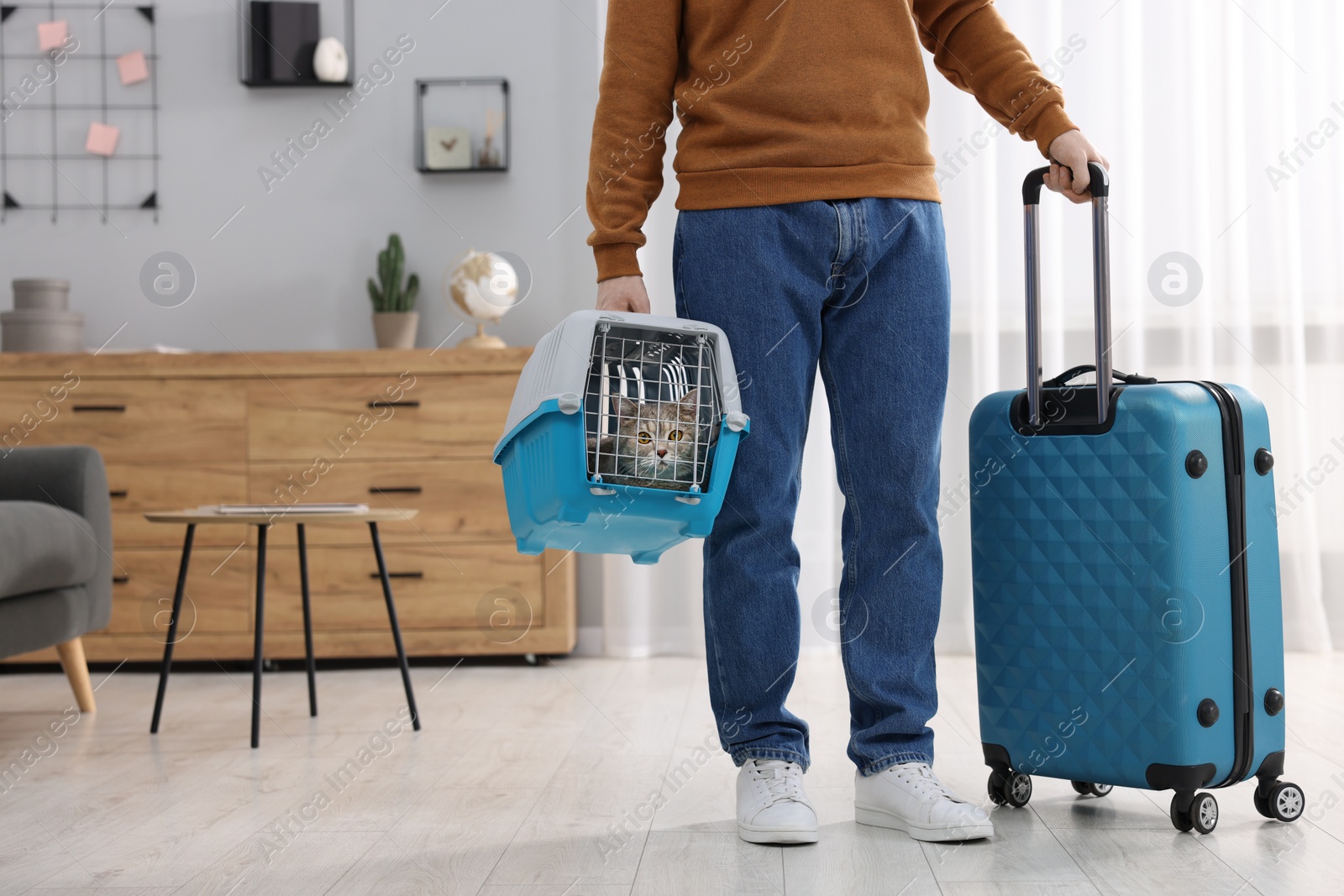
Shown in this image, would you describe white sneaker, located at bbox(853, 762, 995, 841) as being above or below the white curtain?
below

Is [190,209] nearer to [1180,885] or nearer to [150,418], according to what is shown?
[150,418]

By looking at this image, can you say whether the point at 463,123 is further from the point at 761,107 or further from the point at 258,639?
the point at 761,107

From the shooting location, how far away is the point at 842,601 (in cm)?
128

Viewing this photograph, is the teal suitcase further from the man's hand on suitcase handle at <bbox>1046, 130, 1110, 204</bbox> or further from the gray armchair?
the gray armchair

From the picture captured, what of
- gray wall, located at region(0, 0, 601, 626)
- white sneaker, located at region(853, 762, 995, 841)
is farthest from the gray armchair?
white sneaker, located at region(853, 762, 995, 841)

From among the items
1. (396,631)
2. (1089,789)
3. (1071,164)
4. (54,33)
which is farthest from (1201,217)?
(54,33)

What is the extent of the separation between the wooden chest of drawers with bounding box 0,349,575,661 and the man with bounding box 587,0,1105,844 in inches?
53.6

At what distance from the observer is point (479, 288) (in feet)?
8.89

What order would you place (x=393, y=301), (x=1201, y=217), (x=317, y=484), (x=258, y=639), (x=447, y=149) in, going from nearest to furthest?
1. (x=258, y=639)
2. (x=317, y=484)
3. (x=1201, y=217)
4. (x=393, y=301)
5. (x=447, y=149)

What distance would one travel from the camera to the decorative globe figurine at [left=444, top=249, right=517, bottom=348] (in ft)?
8.89

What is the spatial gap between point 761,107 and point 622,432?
1.39 ft

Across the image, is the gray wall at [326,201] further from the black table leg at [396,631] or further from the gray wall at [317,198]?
the black table leg at [396,631]

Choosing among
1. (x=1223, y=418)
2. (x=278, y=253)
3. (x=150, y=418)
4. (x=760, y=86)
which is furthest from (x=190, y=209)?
(x=1223, y=418)

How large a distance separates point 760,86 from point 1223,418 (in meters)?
0.60
